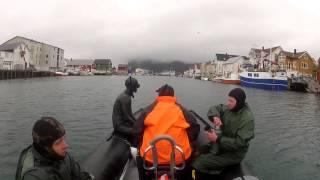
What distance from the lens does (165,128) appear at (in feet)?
19.0

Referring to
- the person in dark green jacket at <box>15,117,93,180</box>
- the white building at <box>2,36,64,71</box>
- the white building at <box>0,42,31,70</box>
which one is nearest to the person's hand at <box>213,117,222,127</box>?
the person in dark green jacket at <box>15,117,93,180</box>

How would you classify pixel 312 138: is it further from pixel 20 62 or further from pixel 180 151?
pixel 20 62

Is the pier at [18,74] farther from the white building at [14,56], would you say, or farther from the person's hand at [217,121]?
the person's hand at [217,121]

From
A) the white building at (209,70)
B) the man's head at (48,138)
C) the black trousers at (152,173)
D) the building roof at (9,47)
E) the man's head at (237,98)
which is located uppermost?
the building roof at (9,47)

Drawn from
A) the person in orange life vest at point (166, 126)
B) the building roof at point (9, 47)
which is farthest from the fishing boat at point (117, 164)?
the building roof at point (9, 47)

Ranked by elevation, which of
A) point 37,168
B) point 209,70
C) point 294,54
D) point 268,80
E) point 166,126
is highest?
point 294,54

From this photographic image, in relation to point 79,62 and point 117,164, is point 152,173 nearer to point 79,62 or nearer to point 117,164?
point 117,164

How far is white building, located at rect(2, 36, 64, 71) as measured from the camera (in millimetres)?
112312

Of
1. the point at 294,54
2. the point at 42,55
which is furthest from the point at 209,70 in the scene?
the point at 42,55

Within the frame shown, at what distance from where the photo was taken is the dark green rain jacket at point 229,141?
6.02 m

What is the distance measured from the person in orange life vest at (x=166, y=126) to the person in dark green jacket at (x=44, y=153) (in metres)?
2.32

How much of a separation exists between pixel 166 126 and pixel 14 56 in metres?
99.7

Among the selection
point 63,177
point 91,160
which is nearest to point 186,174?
point 91,160

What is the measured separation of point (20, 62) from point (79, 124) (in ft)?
293
